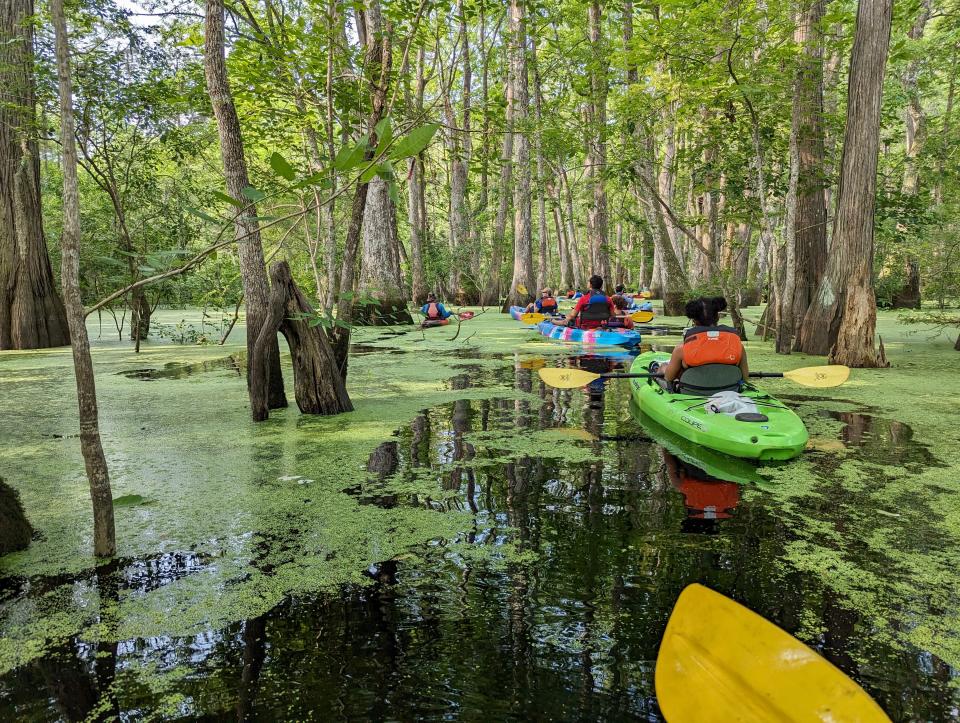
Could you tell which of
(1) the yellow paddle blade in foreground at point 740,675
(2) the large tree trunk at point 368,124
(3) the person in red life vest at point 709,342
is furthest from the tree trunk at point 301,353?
(1) the yellow paddle blade in foreground at point 740,675

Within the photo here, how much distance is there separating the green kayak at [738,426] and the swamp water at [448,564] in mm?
133

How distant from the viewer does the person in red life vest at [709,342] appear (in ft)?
15.5

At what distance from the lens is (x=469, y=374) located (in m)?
7.73

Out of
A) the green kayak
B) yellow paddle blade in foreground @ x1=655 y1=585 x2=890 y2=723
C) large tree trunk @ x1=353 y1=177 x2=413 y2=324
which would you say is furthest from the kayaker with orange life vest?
yellow paddle blade in foreground @ x1=655 y1=585 x2=890 y2=723

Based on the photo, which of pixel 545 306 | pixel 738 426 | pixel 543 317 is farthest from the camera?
pixel 545 306

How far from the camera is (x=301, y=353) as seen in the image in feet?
17.6

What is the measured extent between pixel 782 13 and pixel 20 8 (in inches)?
419

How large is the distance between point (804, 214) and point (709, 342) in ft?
18.1

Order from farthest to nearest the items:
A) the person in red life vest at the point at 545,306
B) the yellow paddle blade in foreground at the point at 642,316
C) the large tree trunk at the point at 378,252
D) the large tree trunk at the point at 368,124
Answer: the person in red life vest at the point at 545,306, the yellow paddle blade in foreground at the point at 642,316, the large tree trunk at the point at 378,252, the large tree trunk at the point at 368,124

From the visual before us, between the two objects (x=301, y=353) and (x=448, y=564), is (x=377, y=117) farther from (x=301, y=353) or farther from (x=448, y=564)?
(x=448, y=564)

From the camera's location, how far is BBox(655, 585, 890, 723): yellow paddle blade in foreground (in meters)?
1.44

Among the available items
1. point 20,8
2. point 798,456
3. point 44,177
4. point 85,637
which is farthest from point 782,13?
point 44,177

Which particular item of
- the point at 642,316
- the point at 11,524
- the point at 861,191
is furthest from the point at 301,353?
the point at 642,316

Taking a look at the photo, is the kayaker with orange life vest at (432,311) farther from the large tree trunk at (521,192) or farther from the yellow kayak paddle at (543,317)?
the large tree trunk at (521,192)
